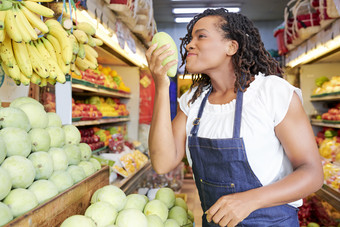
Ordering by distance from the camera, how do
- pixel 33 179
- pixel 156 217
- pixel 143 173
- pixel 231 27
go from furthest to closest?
pixel 143 173
pixel 231 27
pixel 156 217
pixel 33 179

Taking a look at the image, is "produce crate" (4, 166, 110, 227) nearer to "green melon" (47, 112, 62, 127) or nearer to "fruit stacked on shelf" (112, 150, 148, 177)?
"green melon" (47, 112, 62, 127)

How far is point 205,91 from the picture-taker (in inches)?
68.0

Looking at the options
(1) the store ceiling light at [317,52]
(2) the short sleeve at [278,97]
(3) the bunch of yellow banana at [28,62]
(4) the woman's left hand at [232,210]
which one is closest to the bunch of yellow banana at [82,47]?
(3) the bunch of yellow banana at [28,62]

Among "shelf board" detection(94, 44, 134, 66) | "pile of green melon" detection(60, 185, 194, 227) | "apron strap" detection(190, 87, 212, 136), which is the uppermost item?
"shelf board" detection(94, 44, 134, 66)

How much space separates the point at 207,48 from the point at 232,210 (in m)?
0.75

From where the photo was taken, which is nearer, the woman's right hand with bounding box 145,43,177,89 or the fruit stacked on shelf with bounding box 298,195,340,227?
the woman's right hand with bounding box 145,43,177,89

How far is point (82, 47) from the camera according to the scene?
195cm

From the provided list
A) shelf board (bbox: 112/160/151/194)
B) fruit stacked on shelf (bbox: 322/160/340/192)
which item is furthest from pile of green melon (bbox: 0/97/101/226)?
fruit stacked on shelf (bbox: 322/160/340/192)

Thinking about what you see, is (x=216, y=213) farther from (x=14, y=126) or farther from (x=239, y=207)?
(x=14, y=126)

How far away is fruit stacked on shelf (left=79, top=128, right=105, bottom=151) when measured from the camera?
3836 millimetres

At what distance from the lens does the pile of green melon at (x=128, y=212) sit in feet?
3.71

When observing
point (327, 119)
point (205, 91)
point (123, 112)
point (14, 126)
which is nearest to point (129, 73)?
point (123, 112)

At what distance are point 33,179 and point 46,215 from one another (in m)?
0.18

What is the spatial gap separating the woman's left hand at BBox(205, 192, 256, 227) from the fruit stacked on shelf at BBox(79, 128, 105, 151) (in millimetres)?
2944
